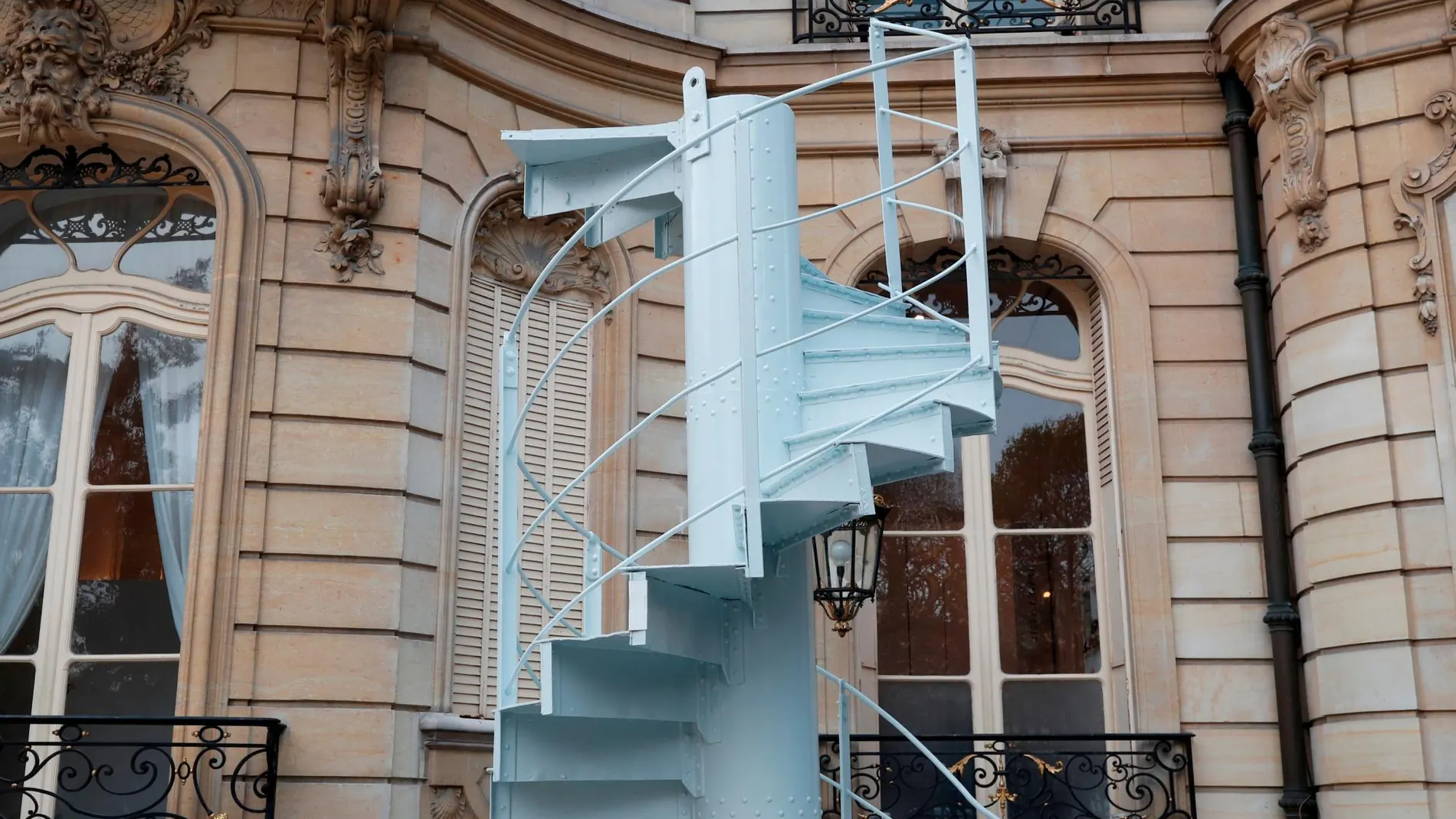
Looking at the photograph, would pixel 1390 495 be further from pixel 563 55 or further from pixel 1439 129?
pixel 563 55

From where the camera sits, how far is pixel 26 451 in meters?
7.00

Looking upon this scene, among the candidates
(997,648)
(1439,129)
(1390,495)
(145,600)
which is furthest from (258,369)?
(1439,129)

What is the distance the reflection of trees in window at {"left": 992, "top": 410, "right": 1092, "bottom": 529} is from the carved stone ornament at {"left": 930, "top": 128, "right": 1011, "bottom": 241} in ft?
3.31

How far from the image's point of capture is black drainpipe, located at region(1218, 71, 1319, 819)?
23.1 feet

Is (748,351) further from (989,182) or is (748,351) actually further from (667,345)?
(989,182)

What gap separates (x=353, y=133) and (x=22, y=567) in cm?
230

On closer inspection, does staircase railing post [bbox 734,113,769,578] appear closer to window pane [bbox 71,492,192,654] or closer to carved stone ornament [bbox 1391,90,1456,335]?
window pane [bbox 71,492,192,654]

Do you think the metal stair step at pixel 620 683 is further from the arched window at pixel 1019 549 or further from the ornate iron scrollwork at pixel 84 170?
the ornate iron scrollwork at pixel 84 170

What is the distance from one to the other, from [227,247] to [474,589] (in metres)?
1.78

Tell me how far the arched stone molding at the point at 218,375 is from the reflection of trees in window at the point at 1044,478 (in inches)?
141

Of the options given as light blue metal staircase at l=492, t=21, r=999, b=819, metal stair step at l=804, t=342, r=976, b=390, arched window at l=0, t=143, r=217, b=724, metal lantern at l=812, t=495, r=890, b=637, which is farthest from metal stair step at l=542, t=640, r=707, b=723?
arched window at l=0, t=143, r=217, b=724

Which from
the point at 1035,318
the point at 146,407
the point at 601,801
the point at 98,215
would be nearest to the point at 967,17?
the point at 1035,318

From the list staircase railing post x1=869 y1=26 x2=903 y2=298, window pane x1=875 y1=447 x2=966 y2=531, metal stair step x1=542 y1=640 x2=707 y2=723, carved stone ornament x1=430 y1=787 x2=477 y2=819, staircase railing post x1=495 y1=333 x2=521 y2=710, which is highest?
staircase railing post x1=869 y1=26 x2=903 y2=298

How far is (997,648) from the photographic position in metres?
7.71
